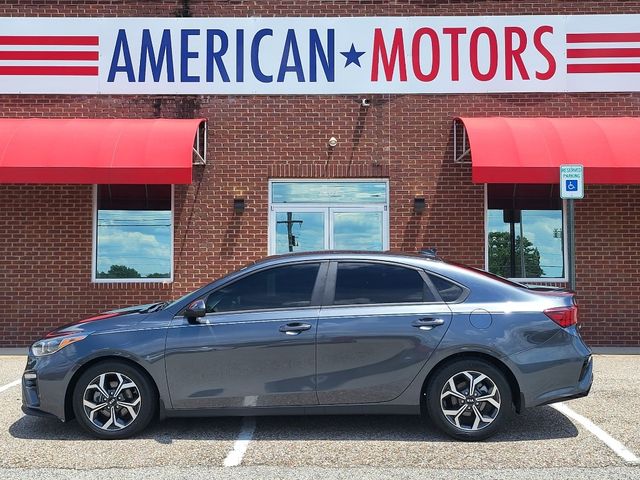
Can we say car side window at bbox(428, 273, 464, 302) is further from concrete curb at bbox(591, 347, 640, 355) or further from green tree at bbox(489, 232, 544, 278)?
concrete curb at bbox(591, 347, 640, 355)

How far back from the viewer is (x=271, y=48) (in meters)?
10.1

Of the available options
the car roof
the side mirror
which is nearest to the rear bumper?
the car roof

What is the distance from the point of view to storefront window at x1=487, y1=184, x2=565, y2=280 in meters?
10.0

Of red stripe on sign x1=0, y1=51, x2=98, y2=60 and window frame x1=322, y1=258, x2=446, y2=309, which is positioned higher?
red stripe on sign x1=0, y1=51, x2=98, y2=60

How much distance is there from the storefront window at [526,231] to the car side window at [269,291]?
565 cm

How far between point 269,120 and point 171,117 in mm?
1656

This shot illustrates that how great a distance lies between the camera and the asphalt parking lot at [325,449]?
435 cm

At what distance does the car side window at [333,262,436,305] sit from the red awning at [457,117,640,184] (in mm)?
4057

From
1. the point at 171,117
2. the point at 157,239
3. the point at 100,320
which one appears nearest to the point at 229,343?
the point at 100,320

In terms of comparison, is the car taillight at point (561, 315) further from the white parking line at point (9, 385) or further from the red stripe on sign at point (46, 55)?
the red stripe on sign at point (46, 55)

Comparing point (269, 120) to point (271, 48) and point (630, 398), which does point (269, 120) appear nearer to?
point (271, 48)

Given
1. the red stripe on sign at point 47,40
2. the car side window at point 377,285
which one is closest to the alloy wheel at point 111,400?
the car side window at point 377,285

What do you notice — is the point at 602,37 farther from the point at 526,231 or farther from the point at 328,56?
the point at 328,56

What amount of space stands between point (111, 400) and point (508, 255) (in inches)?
281
